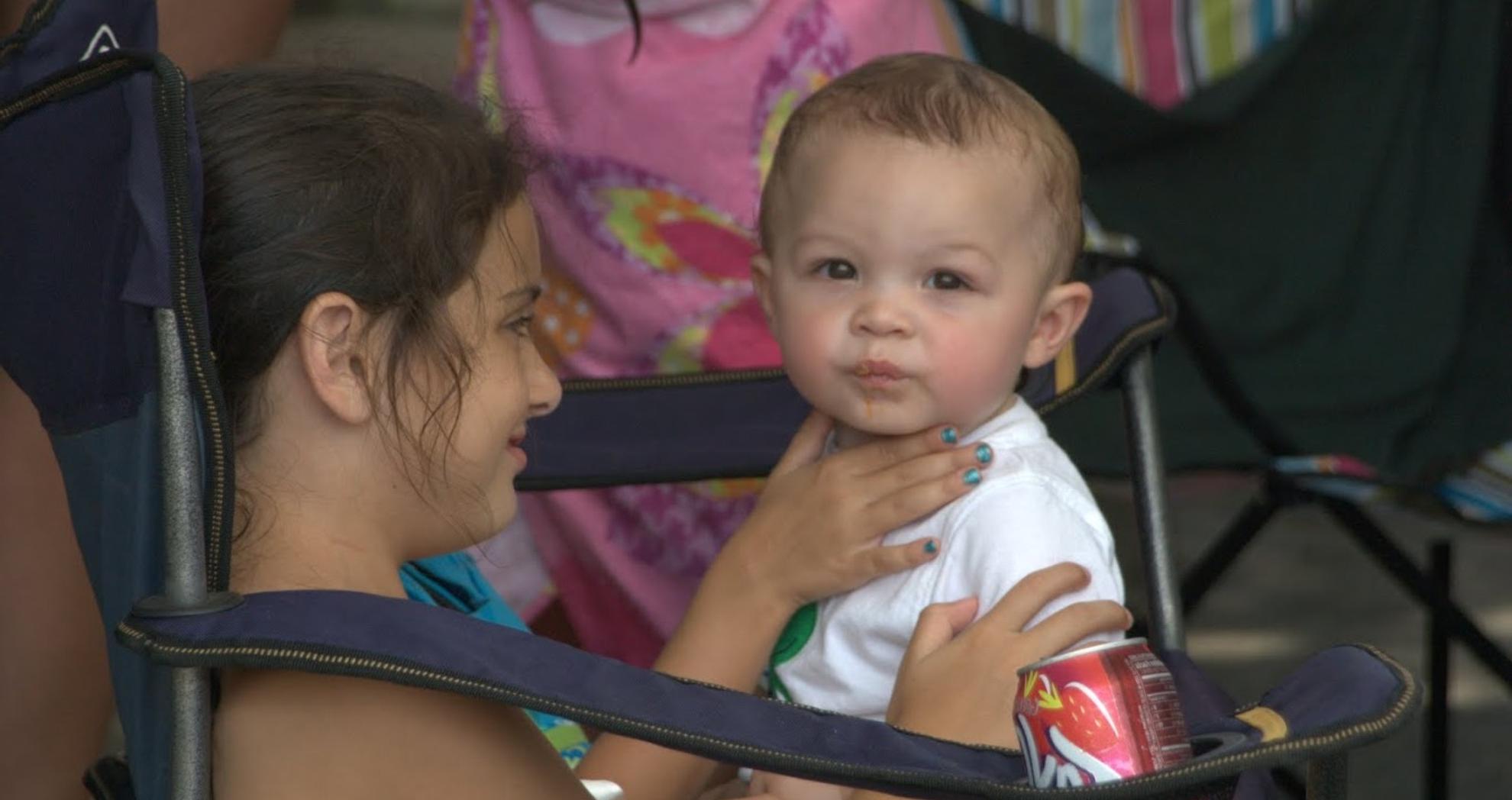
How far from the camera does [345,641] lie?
1.23 m

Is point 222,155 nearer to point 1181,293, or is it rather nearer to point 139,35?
point 139,35

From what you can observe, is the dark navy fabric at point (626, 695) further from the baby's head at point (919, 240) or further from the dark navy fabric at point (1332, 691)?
the baby's head at point (919, 240)

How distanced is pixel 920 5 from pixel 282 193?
1199 mm

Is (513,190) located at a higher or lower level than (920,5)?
higher

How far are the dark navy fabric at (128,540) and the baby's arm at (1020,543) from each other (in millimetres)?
678

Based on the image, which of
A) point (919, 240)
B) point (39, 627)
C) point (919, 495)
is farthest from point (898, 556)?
point (39, 627)

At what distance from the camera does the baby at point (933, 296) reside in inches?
66.6

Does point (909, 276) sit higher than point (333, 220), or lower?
lower

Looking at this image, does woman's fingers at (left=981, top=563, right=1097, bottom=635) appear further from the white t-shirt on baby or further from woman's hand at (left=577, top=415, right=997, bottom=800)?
woman's hand at (left=577, top=415, right=997, bottom=800)

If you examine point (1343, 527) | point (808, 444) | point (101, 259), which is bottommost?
point (1343, 527)

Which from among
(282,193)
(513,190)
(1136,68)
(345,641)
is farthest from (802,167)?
(1136,68)

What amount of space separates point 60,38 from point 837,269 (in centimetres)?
71

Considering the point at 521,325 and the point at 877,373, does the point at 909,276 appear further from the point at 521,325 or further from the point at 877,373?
the point at 521,325

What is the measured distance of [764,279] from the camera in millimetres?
1865
